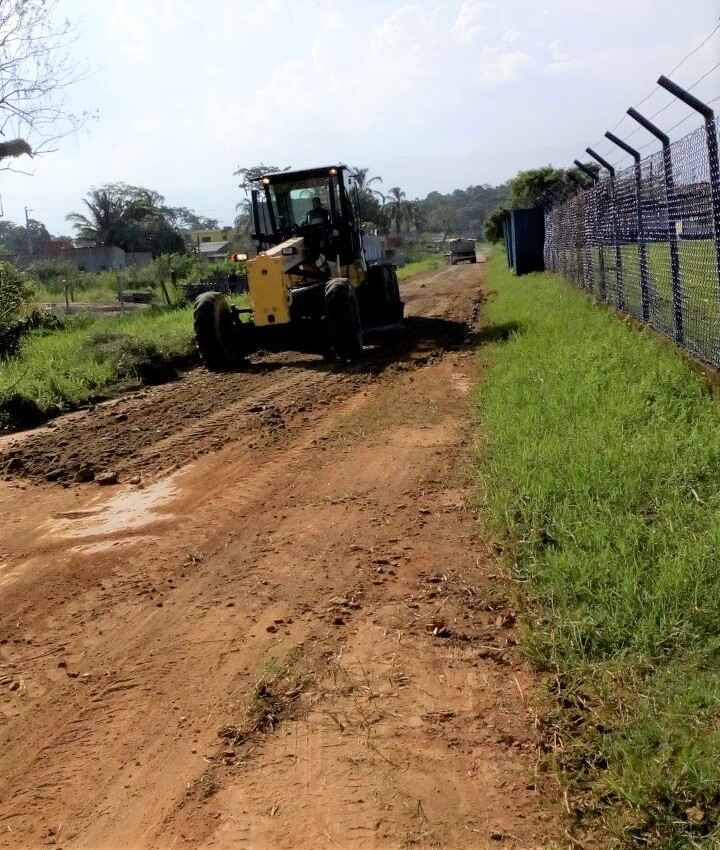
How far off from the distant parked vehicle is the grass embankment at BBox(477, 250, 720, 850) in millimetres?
52975

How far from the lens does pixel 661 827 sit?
2.50m

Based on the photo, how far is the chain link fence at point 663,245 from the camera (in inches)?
278

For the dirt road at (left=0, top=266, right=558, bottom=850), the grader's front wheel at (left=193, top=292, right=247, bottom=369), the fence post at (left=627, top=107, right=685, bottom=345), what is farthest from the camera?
the grader's front wheel at (left=193, top=292, right=247, bottom=369)

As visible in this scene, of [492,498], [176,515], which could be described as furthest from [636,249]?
[176,515]

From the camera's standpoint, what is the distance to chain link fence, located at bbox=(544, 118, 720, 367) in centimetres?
705

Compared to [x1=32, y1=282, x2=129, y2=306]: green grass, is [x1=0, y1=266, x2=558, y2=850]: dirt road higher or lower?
lower

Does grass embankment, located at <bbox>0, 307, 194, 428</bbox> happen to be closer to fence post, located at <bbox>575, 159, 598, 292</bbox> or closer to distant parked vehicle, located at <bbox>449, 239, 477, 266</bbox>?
fence post, located at <bbox>575, 159, 598, 292</bbox>

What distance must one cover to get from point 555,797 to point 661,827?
347 millimetres

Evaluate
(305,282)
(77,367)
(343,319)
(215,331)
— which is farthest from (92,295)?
(343,319)

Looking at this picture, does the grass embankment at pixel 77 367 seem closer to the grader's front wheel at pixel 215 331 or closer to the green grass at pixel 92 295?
the grader's front wheel at pixel 215 331

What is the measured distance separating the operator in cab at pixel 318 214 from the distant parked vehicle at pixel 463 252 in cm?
4699

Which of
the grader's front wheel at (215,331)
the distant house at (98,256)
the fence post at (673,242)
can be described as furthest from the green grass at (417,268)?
the fence post at (673,242)

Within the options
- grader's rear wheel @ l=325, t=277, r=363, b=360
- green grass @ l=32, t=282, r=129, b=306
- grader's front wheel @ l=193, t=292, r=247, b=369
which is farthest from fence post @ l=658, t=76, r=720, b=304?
green grass @ l=32, t=282, r=129, b=306

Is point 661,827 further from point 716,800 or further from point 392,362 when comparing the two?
point 392,362
